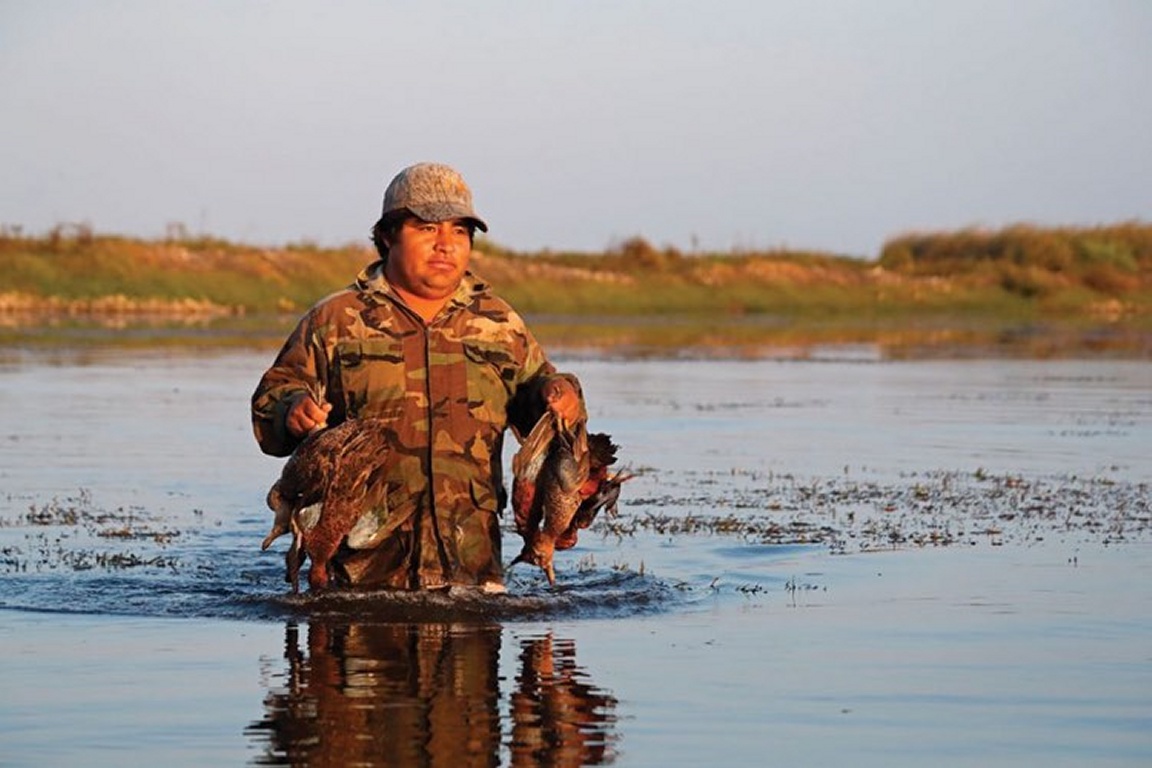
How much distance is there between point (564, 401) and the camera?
342 inches

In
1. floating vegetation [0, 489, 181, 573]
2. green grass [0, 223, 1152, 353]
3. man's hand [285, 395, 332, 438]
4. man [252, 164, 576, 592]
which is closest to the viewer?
man's hand [285, 395, 332, 438]

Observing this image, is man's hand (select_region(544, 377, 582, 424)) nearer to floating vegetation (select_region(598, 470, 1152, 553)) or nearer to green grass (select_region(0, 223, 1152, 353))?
floating vegetation (select_region(598, 470, 1152, 553))

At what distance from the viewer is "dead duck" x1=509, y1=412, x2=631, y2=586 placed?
876 centimetres

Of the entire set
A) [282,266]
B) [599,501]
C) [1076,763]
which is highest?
[282,266]

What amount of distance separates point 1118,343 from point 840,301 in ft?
64.3

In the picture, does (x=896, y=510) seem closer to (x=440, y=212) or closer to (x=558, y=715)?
(x=440, y=212)

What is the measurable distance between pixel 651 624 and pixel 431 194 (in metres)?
2.16

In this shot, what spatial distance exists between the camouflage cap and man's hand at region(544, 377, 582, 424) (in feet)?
2.55

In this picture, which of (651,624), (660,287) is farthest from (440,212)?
(660,287)

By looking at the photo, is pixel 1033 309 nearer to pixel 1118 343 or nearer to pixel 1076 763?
pixel 1118 343

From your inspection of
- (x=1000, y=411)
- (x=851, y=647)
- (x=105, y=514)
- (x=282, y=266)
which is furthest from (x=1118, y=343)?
(x=851, y=647)

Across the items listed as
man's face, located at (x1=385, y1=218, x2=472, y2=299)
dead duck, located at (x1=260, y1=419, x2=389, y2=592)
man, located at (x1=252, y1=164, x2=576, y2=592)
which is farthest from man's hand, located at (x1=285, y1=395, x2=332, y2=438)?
man's face, located at (x1=385, y1=218, x2=472, y2=299)

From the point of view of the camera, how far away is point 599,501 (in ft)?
29.5

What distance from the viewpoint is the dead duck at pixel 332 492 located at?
8500 mm
